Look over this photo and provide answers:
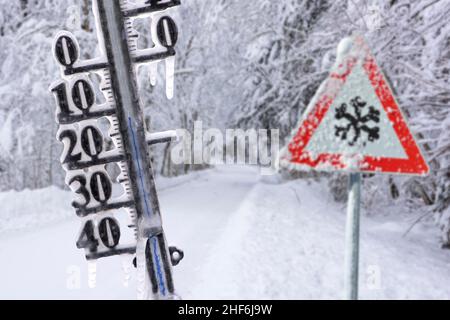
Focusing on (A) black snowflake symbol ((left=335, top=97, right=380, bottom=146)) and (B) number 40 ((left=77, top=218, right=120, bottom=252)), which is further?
Result: (B) number 40 ((left=77, top=218, right=120, bottom=252))

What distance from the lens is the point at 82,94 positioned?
240 centimetres

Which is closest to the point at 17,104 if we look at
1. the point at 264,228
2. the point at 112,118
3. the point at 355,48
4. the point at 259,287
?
the point at 264,228

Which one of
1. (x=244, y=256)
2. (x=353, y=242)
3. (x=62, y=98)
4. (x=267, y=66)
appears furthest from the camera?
(x=267, y=66)

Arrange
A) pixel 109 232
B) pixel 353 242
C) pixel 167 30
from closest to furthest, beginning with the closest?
1. pixel 353 242
2. pixel 167 30
3. pixel 109 232

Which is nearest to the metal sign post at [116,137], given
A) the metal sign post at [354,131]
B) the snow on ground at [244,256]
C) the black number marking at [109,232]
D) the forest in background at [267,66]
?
the black number marking at [109,232]

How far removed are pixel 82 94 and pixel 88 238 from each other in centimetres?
95

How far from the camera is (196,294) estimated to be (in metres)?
4.71

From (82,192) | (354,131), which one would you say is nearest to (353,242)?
(354,131)

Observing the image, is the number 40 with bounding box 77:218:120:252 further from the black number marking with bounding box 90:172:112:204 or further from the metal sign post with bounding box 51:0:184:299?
the black number marking with bounding box 90:172:112:204

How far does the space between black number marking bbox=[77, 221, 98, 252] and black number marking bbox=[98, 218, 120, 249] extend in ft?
0.17

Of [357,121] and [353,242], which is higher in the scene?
[357,121]

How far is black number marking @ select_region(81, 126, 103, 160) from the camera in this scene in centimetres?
244

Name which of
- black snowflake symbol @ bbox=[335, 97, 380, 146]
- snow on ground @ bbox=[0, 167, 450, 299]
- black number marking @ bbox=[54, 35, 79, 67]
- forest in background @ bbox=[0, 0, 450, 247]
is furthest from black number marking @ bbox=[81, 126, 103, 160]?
forest in background @ bbox=[0, 0, 450, 247]

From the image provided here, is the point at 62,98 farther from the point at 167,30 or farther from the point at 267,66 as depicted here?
the point at 267,66
